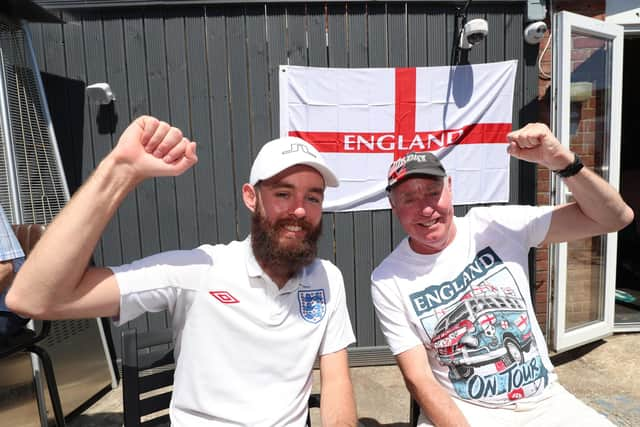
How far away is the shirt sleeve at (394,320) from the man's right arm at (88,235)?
918 millimetres

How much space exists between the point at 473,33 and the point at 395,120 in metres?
0.81

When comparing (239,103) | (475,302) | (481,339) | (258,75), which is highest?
(258,75)

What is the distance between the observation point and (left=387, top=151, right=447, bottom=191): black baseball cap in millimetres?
1479

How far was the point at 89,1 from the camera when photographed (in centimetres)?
277

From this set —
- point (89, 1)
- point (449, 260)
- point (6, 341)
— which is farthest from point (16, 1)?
point (449, 260)

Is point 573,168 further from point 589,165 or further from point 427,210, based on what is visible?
point 589,165

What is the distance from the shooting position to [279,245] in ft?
4.23

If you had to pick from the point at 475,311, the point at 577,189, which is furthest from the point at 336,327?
the point at 577,189

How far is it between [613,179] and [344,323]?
2.94 m

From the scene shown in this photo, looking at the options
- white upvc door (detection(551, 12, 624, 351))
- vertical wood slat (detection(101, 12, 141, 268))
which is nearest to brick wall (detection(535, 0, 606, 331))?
white upvc door (detection(551, 12, 624, 351))

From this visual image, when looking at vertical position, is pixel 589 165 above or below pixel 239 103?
below

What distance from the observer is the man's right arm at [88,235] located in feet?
3.13

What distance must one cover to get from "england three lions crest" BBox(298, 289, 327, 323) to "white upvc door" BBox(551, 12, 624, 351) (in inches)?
94.8

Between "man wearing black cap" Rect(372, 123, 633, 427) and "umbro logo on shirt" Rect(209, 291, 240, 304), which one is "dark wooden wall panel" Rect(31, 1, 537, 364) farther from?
"umbro logo on shirt" Rect(209, 291, 240, 304)
